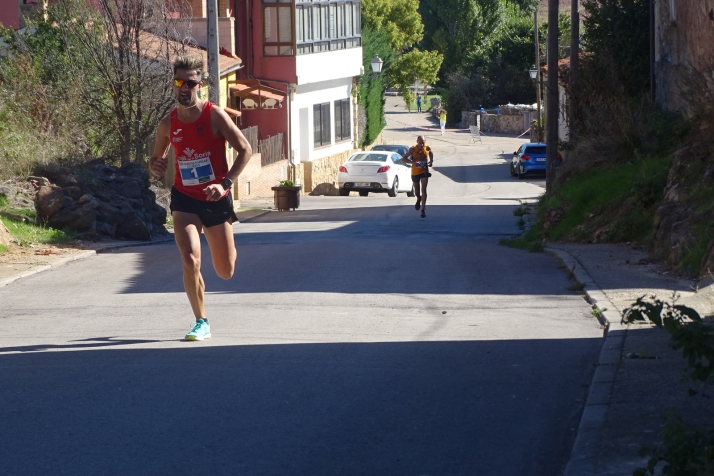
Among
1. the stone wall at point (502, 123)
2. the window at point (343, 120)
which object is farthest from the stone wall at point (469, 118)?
the window at point (343, 120)

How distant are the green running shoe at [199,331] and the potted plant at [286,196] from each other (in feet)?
67.2

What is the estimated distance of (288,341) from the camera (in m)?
7.92

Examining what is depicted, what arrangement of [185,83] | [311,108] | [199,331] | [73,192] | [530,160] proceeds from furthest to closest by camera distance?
[530,160], [311,108], [73,192], [199,331], [185,83]

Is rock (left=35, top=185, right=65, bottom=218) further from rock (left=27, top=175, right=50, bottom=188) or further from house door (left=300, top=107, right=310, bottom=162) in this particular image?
house door (left=300, top=107, right=310, bottom=162)

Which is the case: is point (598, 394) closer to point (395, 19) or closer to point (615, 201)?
point (615, 201)

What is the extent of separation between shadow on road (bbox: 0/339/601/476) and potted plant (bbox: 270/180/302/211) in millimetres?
20803

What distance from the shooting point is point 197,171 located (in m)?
7.68

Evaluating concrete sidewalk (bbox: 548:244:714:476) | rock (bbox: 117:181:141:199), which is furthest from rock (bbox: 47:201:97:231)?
concrete sidewalk (bbox: 548:244:714:476)

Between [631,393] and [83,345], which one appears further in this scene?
[83,345]

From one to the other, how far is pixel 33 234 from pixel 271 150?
22.4 m

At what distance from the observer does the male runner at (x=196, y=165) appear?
25.0 feet

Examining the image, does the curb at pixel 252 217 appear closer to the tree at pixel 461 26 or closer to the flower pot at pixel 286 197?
the flower pot at pixel 286 197

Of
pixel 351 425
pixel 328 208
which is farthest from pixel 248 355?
pixel 328 208

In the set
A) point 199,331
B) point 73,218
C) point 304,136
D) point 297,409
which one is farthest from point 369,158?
point 297,409
